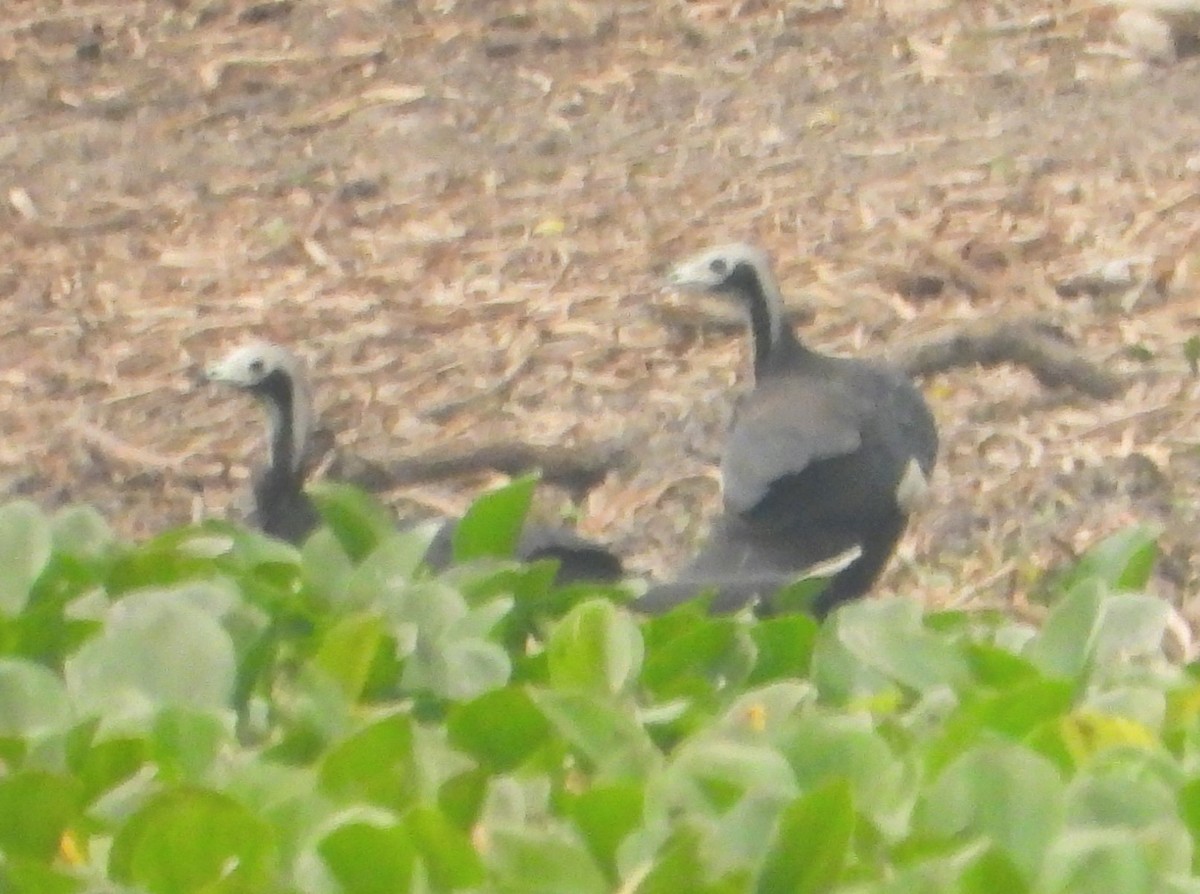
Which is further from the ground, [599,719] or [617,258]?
[599,719]

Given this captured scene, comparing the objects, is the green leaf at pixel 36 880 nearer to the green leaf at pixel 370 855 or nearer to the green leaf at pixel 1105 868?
the green leaf at pixel 370 855

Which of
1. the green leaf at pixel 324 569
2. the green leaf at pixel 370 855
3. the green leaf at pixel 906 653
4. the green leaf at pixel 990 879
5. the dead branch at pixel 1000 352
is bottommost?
the dead branch at pixel 1000 352

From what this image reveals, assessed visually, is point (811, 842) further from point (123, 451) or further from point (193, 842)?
point (123, 451)

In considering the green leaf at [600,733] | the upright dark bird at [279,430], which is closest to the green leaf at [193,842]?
the green leaf at [600,733]

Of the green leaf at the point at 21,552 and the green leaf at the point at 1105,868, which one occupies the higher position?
the green leaf at the point at 1105,868

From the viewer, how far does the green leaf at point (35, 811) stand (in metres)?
1.96

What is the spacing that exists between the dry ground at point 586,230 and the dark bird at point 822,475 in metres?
0.25

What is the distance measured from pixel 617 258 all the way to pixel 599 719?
198 inches

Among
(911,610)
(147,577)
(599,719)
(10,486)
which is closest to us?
(599,719)

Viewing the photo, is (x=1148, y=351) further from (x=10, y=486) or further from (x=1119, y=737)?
(x=1119, y=737)

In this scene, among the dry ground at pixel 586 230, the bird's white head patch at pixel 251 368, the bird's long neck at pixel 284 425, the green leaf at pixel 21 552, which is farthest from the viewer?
the dry ground at pixel 586 230

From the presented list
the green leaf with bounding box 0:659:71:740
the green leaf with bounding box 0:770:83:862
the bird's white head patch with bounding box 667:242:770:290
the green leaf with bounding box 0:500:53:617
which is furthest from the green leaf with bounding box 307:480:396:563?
the bird's white head patch with bounding box 667:242:770:290

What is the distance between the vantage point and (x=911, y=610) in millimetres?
2492

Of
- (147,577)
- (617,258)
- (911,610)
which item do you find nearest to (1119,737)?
(911,610)
